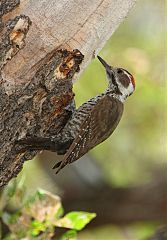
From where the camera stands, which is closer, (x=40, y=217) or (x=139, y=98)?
(x=40, y=217)

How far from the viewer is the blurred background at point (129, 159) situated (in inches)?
255

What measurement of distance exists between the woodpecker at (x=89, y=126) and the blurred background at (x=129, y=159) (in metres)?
1.71

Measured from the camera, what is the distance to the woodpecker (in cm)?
366

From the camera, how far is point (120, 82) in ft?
15.5

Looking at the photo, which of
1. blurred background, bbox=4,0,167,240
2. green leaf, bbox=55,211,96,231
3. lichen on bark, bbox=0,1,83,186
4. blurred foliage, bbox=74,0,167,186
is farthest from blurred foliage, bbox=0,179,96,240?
blurred foliage, bbox=74,0,167,186

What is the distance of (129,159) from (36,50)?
4.25 metres

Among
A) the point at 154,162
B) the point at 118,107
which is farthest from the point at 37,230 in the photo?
the point at 154,162

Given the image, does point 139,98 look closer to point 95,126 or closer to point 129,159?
point 129,159

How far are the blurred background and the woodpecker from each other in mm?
1707

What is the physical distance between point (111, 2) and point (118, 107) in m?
1.26

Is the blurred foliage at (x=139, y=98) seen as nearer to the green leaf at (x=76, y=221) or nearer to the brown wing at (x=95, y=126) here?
the brown wing at (x=95, y=126)

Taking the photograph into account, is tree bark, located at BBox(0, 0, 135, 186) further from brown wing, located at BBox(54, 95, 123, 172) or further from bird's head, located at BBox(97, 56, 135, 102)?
bird's head, located at BBox(97, 56, 135, 102)

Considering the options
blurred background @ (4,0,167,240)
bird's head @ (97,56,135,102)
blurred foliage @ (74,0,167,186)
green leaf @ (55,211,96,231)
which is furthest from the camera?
blurred foliage @ (74,0,167,186)

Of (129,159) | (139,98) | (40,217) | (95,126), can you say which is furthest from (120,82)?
(129,159)
